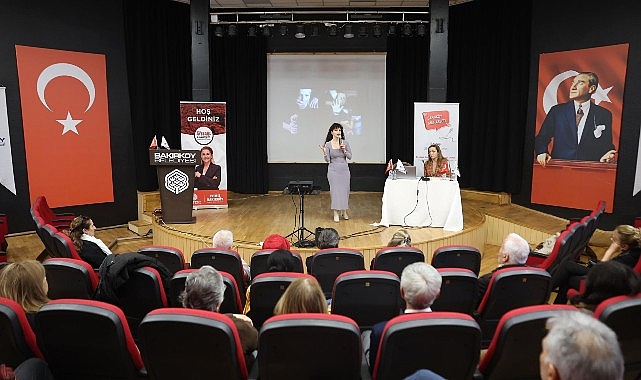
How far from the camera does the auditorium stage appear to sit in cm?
650

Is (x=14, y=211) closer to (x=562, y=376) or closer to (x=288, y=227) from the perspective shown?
(x=288, y=227)

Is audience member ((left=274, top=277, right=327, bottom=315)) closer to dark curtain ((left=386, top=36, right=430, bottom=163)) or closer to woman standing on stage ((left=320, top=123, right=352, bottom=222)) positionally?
woman standing on stage ((left=320, top=123, right=352, bottom=222))

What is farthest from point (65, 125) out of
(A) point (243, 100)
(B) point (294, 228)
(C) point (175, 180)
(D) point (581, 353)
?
(D) point (581, 353)

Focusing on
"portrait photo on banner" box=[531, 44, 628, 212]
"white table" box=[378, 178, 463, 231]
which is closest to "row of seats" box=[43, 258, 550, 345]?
"white table" box=[378, 178, 463, 231]

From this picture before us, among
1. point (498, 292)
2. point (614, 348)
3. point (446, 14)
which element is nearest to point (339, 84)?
point (446, 14)

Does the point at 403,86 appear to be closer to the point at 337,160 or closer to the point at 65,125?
the point at 337,160

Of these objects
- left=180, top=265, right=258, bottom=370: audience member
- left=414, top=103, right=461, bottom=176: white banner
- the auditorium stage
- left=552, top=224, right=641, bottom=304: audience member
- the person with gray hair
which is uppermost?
left=414, top=103, right=461, bottom=176: white banner

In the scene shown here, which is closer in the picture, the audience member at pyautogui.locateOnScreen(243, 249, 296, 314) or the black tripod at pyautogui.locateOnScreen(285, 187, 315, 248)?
the audience member at pyautogui.locateOnScreen(243, 249, 296, 314)

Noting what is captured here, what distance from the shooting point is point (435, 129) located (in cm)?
761

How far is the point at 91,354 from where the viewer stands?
7.89 feet

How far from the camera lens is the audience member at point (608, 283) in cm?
255

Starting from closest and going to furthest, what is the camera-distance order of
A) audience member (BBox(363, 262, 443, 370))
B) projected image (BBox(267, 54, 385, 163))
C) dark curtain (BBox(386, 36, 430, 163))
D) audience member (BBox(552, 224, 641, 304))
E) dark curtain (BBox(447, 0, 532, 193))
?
1. audience member (BBox(363, 262, 443, 370))
2. audience member (BBox(552, 224, 641, 304))
3. dark curtain (BBox(447, 0, 532, 193))
4. dark curtain (BBox(386, 36, 430, 163))
5. projected image (BBox(267, 54, 385, 163))

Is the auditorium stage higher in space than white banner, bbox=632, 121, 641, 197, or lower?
lower

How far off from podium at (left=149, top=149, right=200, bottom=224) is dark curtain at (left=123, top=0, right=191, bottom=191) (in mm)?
2566
